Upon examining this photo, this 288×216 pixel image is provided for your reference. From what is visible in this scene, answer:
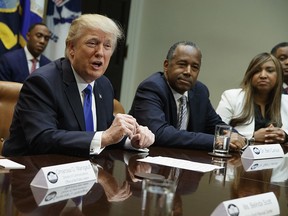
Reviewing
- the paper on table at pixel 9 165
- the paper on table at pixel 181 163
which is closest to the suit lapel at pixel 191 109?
the paper on table at pixel 181 163

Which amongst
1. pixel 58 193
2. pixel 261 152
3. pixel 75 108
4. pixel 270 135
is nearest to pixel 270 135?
pixel 270 135

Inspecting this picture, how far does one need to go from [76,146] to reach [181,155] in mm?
523

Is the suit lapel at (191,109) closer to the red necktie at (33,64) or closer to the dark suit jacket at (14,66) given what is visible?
the dark suit jacket at (14,66)

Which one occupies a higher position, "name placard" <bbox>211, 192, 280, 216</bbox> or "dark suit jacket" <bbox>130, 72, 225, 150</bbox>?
"name placard" <bbox>211, 192, 280, 216</bbox>

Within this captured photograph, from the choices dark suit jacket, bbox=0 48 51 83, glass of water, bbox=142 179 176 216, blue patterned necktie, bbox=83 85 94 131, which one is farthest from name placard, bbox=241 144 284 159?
dark suit jacket, bbox=0 48 51 83

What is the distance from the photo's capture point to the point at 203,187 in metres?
1.58

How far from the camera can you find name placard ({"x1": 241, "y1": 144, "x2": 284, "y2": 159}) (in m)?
2.35

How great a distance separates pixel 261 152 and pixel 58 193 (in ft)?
4.38

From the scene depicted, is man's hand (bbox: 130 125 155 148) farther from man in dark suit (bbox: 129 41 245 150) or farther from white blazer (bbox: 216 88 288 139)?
white blazer (bbox: 216 88 288 139)

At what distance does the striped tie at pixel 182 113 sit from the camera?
2955mm

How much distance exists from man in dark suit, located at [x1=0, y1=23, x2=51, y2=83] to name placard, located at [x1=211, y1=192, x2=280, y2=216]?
4.03 m

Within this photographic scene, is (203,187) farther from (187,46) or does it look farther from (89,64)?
(187,46)

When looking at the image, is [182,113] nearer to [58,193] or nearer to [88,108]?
[88,108]

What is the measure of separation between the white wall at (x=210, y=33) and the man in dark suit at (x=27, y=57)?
1.44m
